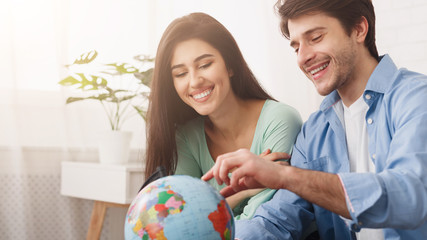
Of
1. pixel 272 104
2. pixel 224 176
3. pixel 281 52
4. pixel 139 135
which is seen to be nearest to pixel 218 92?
pixel 272 104

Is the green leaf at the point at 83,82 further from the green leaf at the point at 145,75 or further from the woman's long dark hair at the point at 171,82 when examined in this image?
the woman's long dark hair at the point at 171,82

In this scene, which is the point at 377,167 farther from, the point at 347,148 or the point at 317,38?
the point at 317,38

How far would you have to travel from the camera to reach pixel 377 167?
1.42 metres

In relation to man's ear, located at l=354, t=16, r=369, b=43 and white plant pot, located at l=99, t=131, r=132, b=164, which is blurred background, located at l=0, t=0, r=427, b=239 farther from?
man's ear, located at l=354, t=16, r=369, b=43

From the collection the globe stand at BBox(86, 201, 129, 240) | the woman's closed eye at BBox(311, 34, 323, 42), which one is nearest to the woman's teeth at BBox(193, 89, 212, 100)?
the woman's closed eye at BBox(311, 34, 323, 42)

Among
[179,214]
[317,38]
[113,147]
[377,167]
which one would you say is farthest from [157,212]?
[113,147]

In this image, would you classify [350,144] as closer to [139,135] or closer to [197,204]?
[197,204]

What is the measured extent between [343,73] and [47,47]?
209cm

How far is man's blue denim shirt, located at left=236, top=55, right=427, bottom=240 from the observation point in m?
1.06

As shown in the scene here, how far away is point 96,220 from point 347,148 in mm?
1801

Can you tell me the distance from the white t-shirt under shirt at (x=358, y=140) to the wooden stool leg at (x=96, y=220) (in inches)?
67.7

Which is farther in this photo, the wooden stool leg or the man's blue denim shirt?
the wooden stool leg

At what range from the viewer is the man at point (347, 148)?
1.07 m

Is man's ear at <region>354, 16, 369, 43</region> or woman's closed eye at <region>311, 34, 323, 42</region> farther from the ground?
man's ear at <region>354, 16, 369, 43</region>
